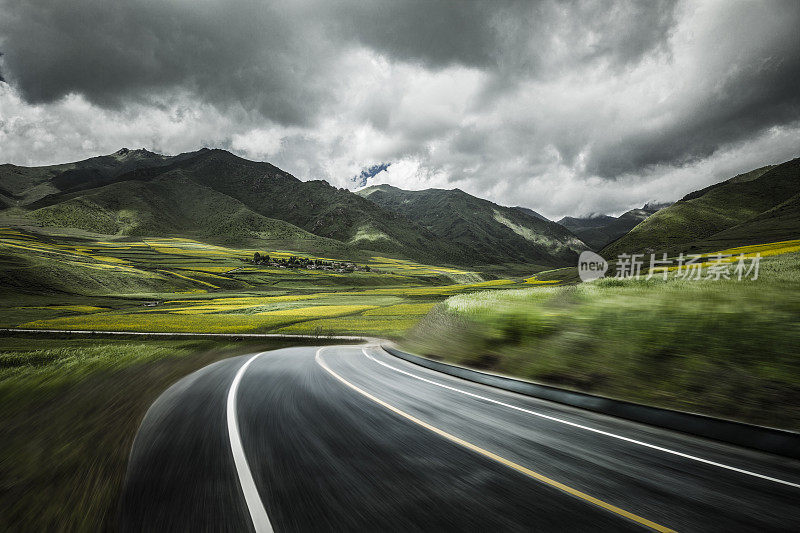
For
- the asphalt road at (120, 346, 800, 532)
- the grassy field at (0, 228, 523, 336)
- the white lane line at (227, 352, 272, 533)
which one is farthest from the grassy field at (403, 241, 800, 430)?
the grassy field at (0, 228, 523, 336)

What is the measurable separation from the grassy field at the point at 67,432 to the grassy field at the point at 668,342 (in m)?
8.63

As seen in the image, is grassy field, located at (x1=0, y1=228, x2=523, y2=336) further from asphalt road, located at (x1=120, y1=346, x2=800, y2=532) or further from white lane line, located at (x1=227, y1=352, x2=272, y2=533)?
white lane line, located at (x1=227, y1=352, x2=272, y2=533)

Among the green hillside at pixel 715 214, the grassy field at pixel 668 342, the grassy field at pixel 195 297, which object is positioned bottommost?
the grassy field at pixel 195 297

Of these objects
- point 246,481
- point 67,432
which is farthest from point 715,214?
point 67,432

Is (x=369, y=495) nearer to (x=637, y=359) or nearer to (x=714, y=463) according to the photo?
(x=714, y=463)

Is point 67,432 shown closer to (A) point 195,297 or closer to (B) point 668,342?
(B) point 668,342

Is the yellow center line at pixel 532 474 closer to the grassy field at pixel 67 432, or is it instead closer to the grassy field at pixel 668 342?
the grassy field at pixel 67 432

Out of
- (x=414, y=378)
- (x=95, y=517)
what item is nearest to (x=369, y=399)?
(x=414, y=378)

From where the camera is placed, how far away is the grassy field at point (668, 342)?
232 inches

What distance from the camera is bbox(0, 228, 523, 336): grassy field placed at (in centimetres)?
2753

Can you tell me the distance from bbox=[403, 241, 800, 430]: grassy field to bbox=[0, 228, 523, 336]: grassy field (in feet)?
45.7

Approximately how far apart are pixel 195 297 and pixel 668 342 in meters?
66.3

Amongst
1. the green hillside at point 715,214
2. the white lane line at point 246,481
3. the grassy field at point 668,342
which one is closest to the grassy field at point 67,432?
the white lane line at point 246,481

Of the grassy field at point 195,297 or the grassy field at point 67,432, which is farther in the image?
the grassy field at point 195,297
